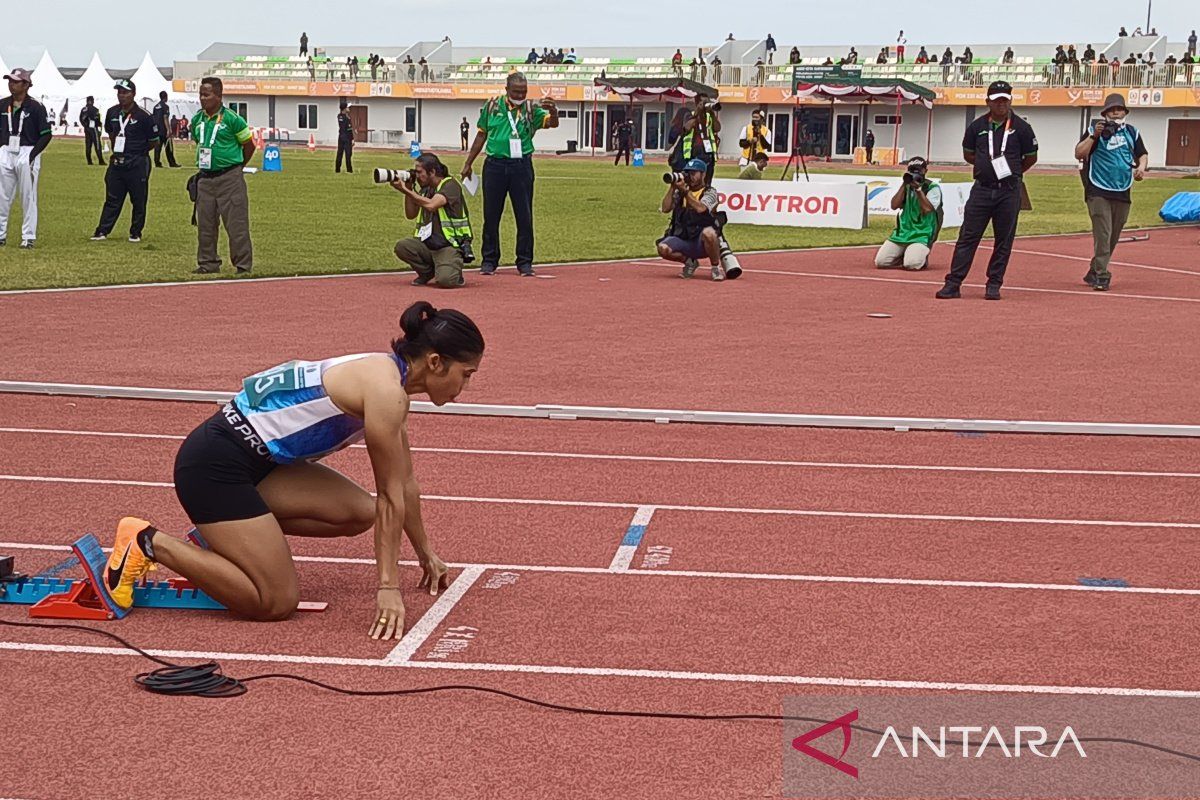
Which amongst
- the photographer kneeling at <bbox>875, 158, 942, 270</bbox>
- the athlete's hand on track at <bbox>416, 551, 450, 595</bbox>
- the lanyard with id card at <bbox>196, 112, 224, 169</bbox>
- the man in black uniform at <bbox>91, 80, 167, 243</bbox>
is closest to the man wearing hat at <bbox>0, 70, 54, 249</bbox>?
the man in black uniform at <bbox>91, 80, 167, 243</bbox>

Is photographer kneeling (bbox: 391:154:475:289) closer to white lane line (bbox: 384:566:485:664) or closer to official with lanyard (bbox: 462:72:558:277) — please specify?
official with lanyard (bbox: 462:72:558:277)

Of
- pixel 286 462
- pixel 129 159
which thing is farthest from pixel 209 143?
pixel 286 462

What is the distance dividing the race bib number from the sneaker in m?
0.62

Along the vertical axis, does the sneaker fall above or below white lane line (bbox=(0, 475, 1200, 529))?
above

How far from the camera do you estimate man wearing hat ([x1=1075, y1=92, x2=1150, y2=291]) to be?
16.8 meters

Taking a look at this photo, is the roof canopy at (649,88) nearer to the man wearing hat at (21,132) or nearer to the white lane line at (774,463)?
the man wearing hat at (21,132)

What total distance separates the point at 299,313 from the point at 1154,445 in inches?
306

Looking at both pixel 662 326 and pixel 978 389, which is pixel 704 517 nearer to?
pixel 978 389

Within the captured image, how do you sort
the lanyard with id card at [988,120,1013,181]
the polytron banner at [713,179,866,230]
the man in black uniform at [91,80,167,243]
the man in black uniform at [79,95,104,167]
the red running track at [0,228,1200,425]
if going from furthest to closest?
the man in black uniform at [79,95,104,167]
the polytron banner at [713,179,866,230]
the man in black uniform at [91,80,167,243]
the lanyard with id card at [988,120,1013,181]
the red running track at [0,228,1200,425]

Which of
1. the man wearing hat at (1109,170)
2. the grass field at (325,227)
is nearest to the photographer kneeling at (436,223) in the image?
the grass field at (325,227)

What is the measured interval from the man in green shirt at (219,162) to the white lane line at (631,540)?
9.79 meters

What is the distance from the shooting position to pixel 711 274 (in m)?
18.1

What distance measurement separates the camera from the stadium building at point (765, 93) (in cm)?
6781

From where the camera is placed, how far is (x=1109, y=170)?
→ 55.4 ft
